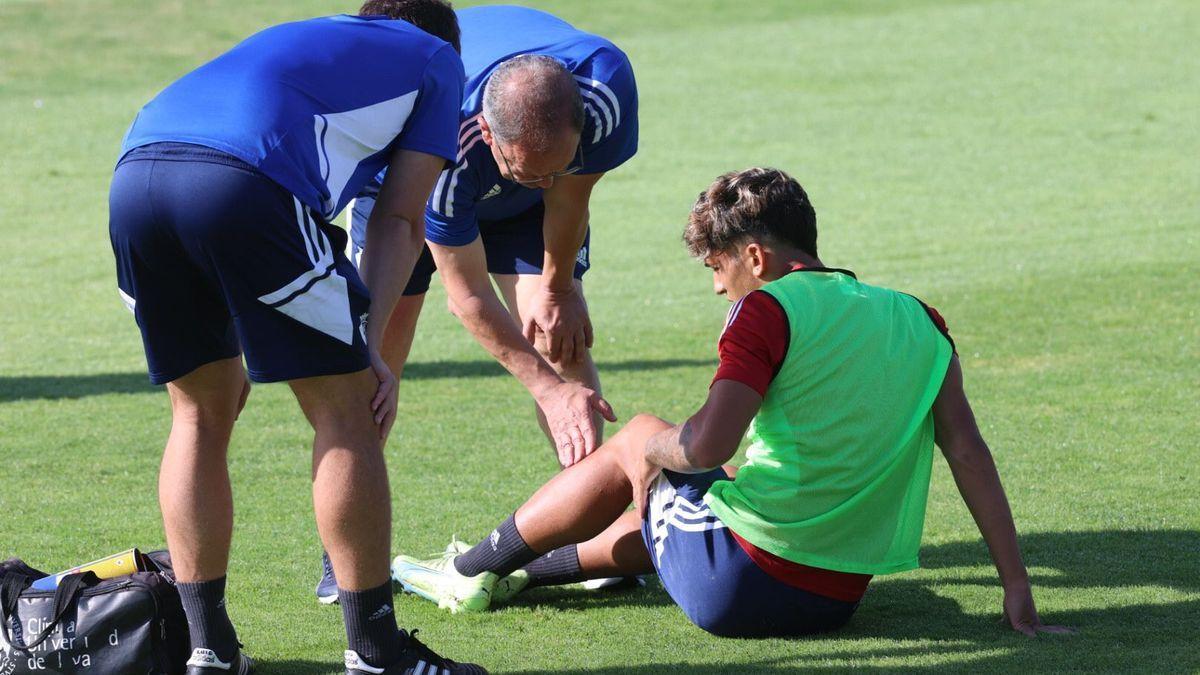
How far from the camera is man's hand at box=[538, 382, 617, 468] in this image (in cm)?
402

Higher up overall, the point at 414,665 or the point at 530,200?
the point at 530,200

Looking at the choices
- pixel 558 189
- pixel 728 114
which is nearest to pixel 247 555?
pixel 558 189

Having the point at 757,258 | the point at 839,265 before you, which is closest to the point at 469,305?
the point at 757,258

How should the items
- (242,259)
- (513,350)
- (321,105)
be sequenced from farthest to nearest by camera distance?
(513,350) < (321,105) < (242,259)

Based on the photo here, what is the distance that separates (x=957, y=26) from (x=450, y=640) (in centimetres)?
1850

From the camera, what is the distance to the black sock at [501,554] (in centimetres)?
397

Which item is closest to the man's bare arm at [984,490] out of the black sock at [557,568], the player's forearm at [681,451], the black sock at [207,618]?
the player's forearm at [681,451]

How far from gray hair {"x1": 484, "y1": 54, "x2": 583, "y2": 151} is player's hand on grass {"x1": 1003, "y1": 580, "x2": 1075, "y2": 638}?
5.24 ft

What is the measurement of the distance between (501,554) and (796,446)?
37.2 inches

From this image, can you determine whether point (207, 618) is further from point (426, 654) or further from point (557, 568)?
point (557, 568)

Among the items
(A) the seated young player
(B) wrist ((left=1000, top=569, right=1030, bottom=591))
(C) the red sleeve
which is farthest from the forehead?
(B) wrist ((left=1000, top=569, right=1030, bottom=591))

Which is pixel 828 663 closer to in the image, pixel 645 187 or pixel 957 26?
pixel 645 187

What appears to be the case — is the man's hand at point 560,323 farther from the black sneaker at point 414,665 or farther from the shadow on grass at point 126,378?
the shadow on grass at point 126,378

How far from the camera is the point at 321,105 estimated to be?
10.6 feet
